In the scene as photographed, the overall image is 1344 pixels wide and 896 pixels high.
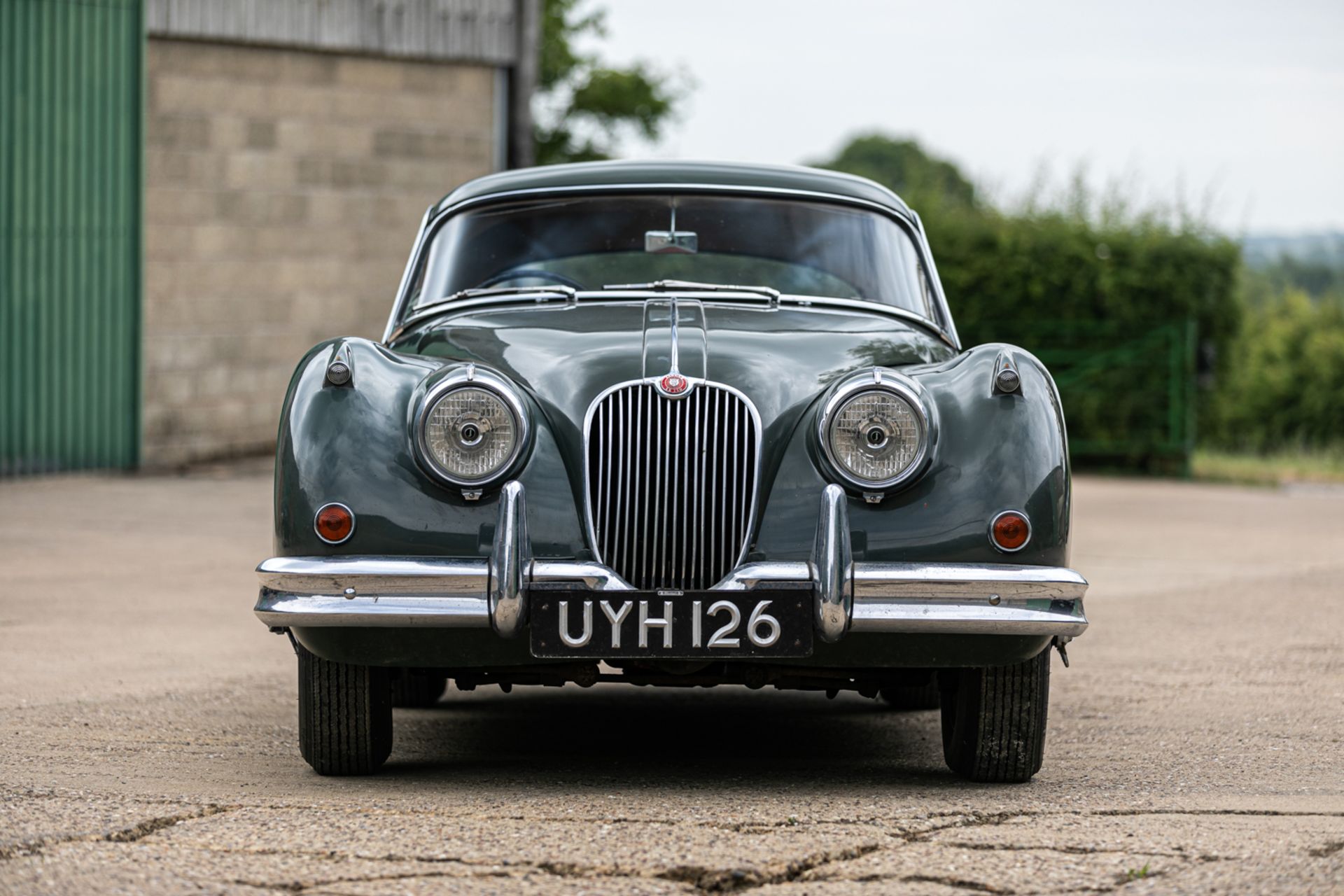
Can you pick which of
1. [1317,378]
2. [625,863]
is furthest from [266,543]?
[1317,378]

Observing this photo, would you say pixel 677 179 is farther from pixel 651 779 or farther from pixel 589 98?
pixel 589 98

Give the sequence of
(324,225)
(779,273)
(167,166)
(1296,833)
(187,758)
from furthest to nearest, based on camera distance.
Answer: (324,225)
(167,166)
(779,273)
(187,758)
(1296,833)

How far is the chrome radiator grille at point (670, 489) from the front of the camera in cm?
417

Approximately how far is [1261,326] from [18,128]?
33.2 metres

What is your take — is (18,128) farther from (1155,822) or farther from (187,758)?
(1155,822)

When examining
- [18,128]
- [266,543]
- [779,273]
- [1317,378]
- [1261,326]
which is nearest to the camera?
[779,273]

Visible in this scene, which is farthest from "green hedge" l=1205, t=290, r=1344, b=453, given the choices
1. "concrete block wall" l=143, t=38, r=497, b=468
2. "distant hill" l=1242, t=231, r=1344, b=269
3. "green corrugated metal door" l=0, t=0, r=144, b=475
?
"green corrugated metal door" l=0, t=0, r=144, b=475

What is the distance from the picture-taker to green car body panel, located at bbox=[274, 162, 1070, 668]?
13.6ft

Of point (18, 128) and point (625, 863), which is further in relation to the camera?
point (18, 128)

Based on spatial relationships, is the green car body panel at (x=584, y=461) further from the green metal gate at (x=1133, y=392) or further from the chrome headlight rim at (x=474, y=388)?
the green metal gate at (x=1133, y=392)

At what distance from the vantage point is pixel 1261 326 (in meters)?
40.9

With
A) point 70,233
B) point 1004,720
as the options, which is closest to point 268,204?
point 70,233

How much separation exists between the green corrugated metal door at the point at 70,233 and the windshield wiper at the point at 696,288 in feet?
30.3

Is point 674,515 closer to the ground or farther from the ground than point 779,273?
closer to the ground
